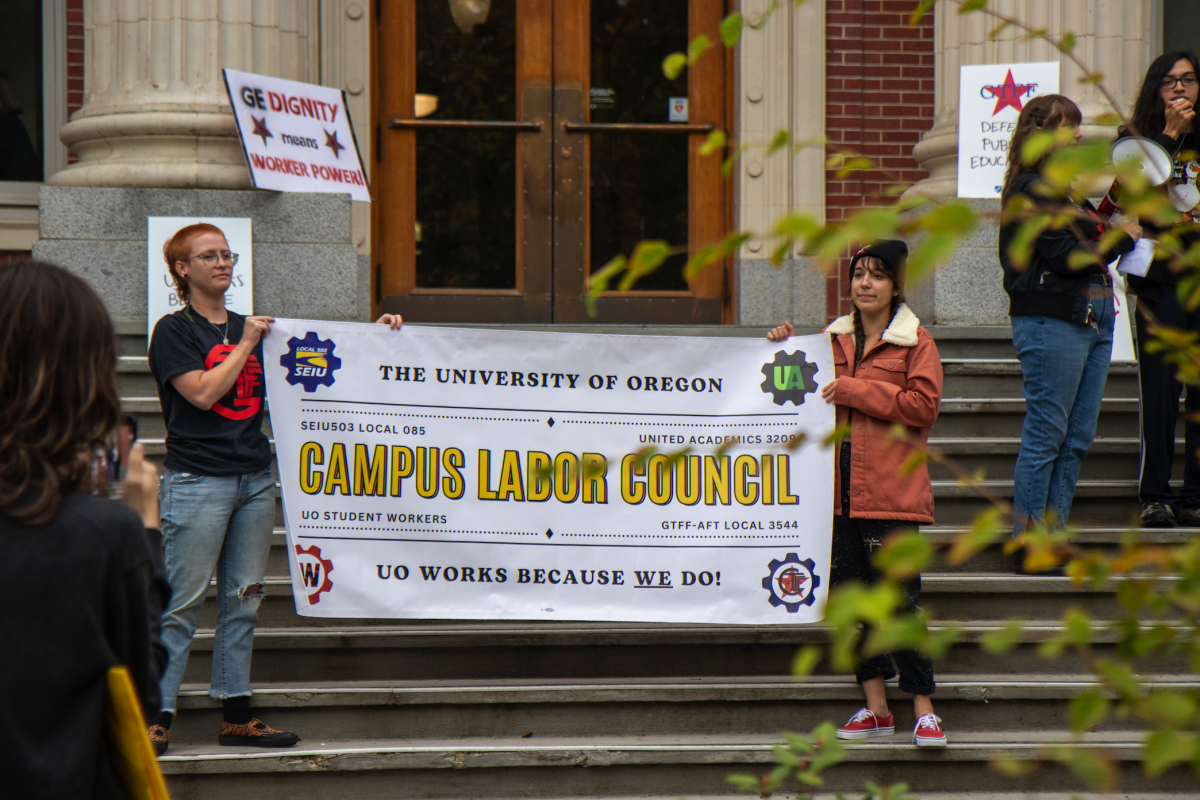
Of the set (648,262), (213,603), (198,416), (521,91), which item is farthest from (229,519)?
(521,91)

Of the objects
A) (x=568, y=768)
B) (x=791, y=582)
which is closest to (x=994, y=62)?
(x=791, y=582)

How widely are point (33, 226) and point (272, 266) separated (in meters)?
2.32

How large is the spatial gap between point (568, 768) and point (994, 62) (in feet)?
17.9

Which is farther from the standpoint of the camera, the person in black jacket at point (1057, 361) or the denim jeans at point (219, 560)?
the person in black jacket at point (1057, 361)

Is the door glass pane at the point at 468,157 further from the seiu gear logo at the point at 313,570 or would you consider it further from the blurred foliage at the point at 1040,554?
the blurred foliage at the point at 1040,554

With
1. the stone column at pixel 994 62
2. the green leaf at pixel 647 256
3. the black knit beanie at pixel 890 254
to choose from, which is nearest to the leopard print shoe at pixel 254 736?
the black knit beanie at pixel 890 254

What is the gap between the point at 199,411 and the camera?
4242mm

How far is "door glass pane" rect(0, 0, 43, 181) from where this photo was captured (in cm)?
856

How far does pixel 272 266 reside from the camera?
705 centimetres

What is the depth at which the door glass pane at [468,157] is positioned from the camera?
867 cm

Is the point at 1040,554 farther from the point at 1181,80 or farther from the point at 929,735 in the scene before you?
the point at 1181,80

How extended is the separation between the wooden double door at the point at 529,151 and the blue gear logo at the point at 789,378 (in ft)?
12.4

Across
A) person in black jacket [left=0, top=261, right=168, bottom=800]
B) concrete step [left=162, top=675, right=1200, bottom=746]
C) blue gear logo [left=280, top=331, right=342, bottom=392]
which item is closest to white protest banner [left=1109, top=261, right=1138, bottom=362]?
concrete step [left=162, top=675, right=1200, bottom=746]

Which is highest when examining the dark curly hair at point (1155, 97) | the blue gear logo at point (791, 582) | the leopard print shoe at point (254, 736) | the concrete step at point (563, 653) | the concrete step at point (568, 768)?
the dark curly hair at point (1155, 97)
